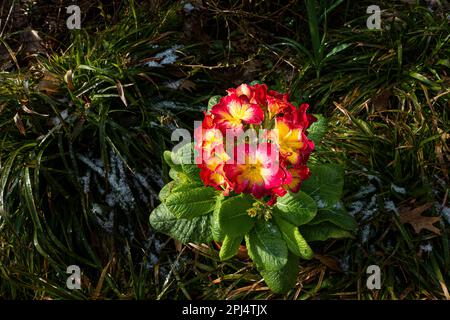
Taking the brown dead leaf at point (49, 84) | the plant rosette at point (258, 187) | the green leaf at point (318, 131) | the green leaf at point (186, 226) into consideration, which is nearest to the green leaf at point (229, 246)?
the plant rosette at point (258, 187)

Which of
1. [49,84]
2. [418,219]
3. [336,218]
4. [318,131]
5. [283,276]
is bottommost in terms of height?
[283,276]

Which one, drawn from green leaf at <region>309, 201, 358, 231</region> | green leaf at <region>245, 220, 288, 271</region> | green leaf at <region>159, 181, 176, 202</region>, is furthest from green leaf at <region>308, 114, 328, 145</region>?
green leaf at <region>159, 181, 176, 202</region>

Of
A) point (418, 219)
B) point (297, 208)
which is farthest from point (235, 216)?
point (418, 219)

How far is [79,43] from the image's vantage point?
3.23 metres

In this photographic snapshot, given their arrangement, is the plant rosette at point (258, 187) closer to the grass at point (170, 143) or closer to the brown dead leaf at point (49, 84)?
the grass at point (170, 143)

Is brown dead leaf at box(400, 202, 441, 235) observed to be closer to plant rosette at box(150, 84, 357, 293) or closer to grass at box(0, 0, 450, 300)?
grass at box(0, 0, 450, 300)

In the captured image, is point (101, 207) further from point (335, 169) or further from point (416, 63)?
point (416, 63)

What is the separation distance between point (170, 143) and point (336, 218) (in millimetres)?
973

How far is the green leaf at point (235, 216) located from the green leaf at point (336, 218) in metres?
0.28

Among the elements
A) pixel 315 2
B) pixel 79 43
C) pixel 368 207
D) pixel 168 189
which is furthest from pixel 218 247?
pixel 315 2

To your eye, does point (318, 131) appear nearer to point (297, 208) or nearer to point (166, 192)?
point (297, 208)

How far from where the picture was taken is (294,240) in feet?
7.72

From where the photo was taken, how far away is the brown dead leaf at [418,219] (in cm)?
269

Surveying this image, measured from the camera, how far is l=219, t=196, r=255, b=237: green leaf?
2332 mm
